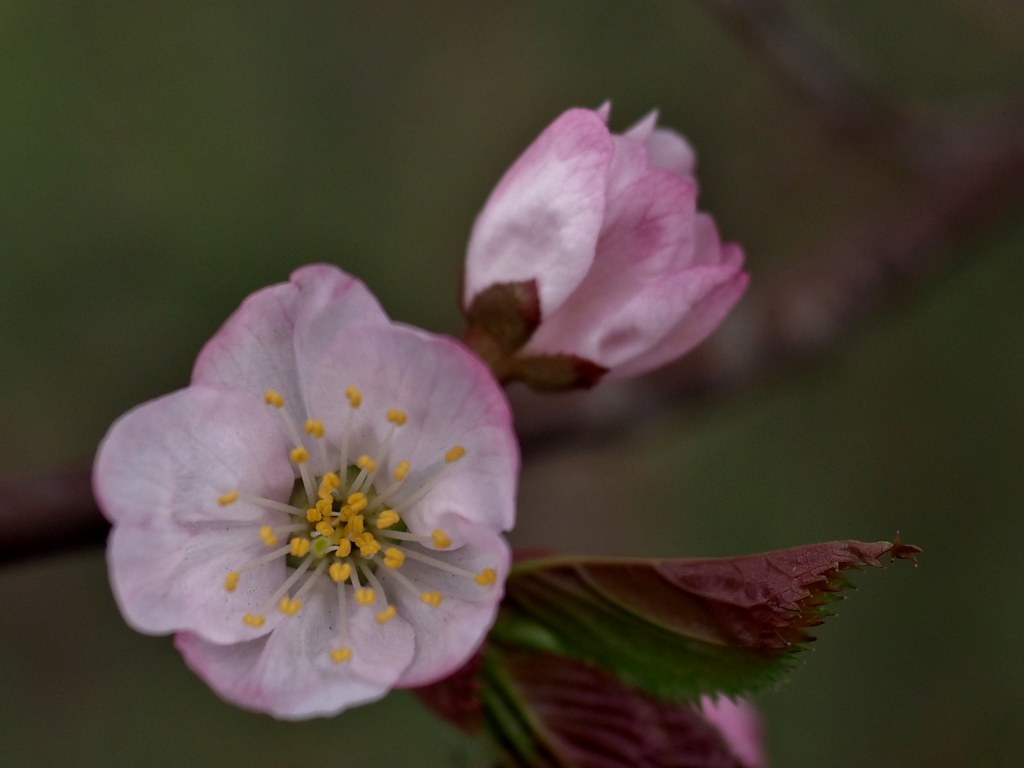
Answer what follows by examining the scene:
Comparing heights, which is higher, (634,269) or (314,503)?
(634,269)

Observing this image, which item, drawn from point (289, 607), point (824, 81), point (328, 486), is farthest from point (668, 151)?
point (824, 81)

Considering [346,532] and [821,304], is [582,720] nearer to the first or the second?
[346,532]

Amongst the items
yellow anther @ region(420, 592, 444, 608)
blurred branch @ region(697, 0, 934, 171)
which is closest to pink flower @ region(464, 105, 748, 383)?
yellow anther @ region(420, 592, 444, 608)

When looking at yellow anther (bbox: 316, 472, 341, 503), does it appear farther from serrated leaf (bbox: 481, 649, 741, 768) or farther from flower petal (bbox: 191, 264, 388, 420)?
serrated leaf (bbox: 481, 649, 741, 768)

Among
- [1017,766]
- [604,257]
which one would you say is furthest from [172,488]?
[1017,766]

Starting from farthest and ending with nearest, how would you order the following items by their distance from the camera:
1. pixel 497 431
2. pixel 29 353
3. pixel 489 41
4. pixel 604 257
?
pixel 489 41
pixel 29 353
pixel 604 257
pixel 497 431

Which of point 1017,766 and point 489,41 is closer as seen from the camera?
point 1017,766

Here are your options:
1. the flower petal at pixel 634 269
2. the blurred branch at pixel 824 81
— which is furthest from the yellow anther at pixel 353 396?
the blurred branch at pixel 824 81

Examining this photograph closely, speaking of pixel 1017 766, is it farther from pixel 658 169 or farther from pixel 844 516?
pixel 658 169
